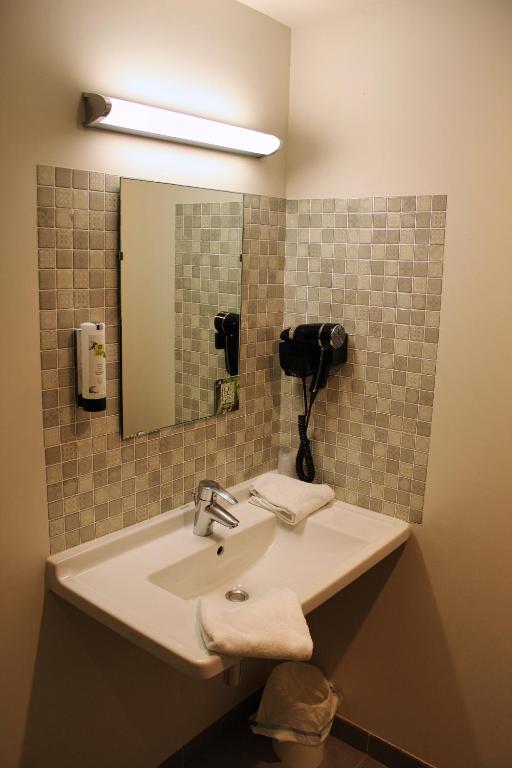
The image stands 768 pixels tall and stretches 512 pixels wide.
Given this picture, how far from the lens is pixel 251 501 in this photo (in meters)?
2.10

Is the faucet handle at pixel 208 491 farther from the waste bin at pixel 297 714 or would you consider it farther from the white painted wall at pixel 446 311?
the waste bin at pixel 297 714

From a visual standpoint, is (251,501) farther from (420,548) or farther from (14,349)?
(14,349)

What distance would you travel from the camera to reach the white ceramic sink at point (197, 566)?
142 cm

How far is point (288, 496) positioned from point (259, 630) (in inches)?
27.4

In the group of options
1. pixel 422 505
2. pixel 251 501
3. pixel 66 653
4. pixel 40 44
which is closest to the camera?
pixel 40 44

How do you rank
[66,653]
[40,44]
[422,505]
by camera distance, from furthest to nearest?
[422,505]
[66,653]
[40,44]

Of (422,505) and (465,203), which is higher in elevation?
(465,203)

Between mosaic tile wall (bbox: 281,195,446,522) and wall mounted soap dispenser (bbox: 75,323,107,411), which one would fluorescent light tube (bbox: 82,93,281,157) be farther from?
wall mounted soap dispenser (bbox: 75,323,107,411)

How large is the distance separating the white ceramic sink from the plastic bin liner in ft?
1.63

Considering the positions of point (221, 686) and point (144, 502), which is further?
point (221, 686)

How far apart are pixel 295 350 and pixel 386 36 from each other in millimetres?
949

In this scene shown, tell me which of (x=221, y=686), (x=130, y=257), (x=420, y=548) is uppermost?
(x=130, y=257)

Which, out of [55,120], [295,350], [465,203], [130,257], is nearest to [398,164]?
[465,203]

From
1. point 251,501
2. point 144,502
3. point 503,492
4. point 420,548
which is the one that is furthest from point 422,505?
point 144,502
